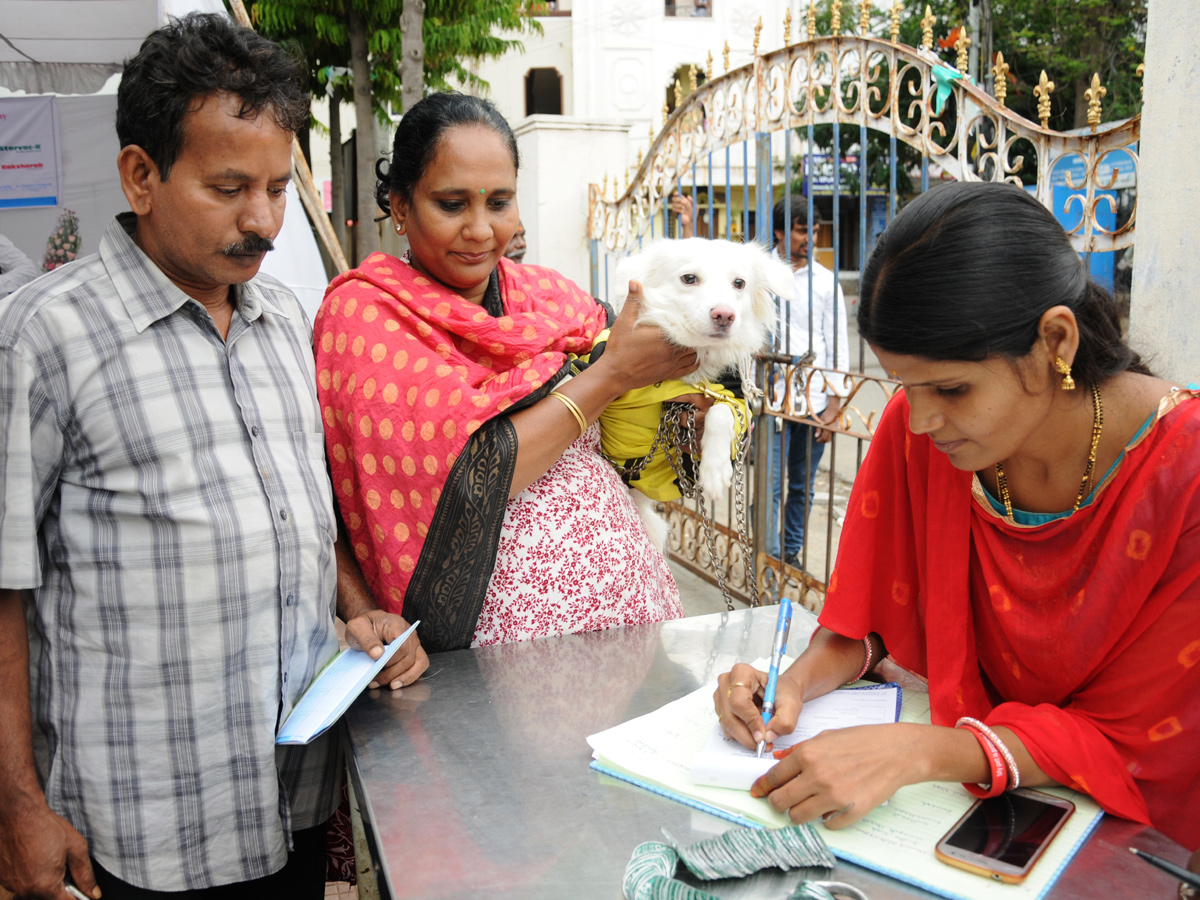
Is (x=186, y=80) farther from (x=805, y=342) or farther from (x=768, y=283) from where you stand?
(x=805, y=342)

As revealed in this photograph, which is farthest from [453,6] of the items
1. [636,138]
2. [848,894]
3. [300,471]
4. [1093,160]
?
[848,894]

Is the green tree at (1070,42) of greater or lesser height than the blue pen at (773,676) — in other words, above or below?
above

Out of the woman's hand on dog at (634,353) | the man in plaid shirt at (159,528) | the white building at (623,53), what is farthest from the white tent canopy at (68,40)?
the white building at (623,53)

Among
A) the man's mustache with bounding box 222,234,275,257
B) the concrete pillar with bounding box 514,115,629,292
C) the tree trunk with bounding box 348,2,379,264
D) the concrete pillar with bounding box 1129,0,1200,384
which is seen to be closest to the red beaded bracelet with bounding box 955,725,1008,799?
the man's mustache with bounding box 222,234,275,257

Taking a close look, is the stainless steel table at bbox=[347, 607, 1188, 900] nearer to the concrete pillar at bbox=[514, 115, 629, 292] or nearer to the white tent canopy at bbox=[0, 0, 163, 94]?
the white tent canopy at bbox=[0, 0, 163, 94]

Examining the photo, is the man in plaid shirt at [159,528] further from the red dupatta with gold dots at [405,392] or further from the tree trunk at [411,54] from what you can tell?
the tree trunk at [411,54]

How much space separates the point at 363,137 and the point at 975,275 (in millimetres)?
10753

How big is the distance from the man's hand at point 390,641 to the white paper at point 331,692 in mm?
28

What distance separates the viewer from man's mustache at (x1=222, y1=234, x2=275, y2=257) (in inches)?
63.1

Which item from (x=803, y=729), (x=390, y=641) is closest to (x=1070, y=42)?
(x=803, y=729)

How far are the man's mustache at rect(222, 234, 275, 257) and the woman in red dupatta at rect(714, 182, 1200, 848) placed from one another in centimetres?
104

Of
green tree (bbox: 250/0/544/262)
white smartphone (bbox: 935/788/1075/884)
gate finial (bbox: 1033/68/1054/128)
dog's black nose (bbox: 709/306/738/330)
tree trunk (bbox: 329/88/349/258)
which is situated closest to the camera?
white smartphone (bbox: 935/788/1075/884)

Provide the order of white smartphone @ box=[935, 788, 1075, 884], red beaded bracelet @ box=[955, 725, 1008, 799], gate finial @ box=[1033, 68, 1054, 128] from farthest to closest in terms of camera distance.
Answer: gate finial @ box=[1033, 68, 1054, 128] → red beaded bracelet @ box=[955, 725, 1008, 799] → white smartphone @ box=[935, 788, 1075, 884]

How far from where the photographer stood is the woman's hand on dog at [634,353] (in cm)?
201
